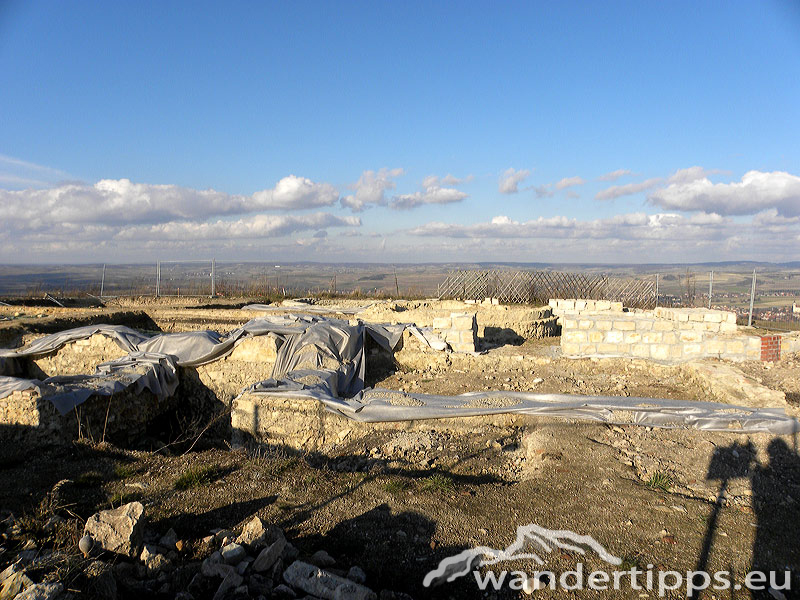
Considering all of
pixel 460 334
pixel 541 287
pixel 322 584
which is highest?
pixel 541 287

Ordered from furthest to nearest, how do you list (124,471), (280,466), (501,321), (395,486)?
(501,321) → (280,466) → (124,471) → (395,486)

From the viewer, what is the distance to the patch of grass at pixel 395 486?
427cm

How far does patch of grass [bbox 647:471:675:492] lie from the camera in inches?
171

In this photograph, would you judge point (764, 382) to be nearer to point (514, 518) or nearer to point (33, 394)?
point (514, 518)

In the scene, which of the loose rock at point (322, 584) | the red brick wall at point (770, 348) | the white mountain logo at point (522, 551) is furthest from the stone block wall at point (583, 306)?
the loose rock at point (322, 584)

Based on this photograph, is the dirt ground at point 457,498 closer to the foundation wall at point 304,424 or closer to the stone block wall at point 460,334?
the foundation wall at point 304,424

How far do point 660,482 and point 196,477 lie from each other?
163 inches

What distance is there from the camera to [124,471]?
4.59 meters

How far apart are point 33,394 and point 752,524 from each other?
289 inches

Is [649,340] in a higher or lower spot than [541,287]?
lower

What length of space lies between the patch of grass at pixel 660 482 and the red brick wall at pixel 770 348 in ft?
17.4

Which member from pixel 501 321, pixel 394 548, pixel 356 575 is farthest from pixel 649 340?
pixel 356 575

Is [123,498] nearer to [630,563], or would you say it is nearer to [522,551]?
[522,551]

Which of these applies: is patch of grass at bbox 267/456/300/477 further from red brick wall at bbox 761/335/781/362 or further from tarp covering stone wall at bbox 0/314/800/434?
red brick wall at bbox 761/335/781/362
